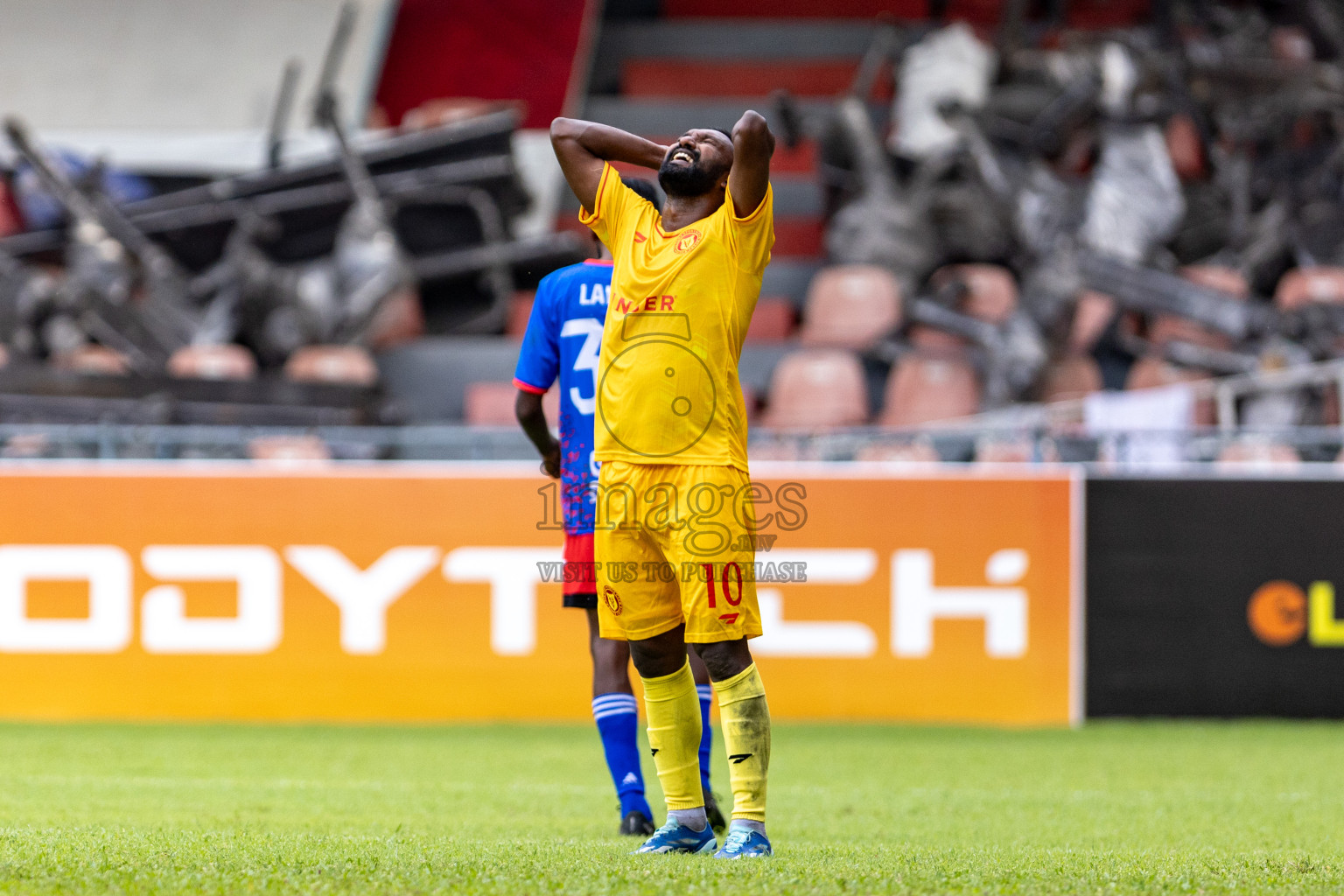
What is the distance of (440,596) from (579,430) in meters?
3.75

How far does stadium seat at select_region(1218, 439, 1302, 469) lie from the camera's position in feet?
29.1

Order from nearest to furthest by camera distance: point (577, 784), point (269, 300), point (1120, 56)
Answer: point (577, 784)
point (269, 300)
point (1120, 56)

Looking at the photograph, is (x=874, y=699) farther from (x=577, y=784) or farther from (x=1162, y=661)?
(x=577, y=784)

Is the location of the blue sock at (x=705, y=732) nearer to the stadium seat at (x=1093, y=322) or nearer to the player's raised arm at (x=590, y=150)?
the player's raised arm at (x=590, y=150)

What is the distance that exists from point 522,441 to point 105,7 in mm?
17023

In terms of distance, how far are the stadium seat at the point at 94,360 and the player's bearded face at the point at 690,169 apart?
12640 mm

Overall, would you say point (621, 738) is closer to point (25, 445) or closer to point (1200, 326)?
point (25, 445)

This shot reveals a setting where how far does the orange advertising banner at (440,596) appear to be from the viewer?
27.0ft

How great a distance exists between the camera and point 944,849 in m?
4.10

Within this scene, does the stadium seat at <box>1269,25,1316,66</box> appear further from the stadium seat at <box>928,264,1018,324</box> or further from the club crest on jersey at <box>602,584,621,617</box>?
the club crest on jersey at <box>602,584,621,617</box>

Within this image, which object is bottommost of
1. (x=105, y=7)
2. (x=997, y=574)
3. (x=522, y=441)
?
(x=997, y=574)

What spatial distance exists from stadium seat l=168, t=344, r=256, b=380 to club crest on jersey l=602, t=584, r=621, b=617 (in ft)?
38.8

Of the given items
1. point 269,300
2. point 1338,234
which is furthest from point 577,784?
point 1338,234

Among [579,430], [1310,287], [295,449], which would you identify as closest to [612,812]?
[579,430]
